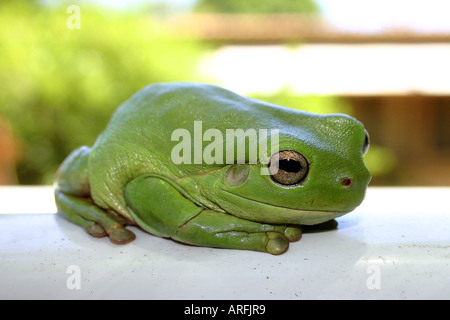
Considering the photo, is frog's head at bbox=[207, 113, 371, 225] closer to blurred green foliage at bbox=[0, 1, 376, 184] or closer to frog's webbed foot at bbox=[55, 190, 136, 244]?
frog's webbed foot at bbox=[55, 190, 136, 244]

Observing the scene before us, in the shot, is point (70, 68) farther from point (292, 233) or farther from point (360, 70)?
point (292, 233)

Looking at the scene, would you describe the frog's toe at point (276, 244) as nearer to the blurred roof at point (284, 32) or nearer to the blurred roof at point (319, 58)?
the blurred roof at point (319, 58)

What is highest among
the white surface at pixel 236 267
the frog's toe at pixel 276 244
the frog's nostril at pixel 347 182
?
the frog's nostril at pixel 347 182

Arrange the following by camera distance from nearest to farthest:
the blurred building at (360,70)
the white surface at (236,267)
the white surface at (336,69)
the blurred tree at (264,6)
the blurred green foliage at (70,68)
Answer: the white surface at (236,267) < the white surface at (336,69) < the blurred building at (360,70) < the blurred green foliage at (70,68) < the blurred tree at (264,6)

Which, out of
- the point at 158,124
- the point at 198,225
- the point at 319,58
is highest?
the point at 319,58

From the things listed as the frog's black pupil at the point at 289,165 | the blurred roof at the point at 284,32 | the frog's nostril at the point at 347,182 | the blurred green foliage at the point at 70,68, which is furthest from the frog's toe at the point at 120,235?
the blurred roof at the point at 284,32

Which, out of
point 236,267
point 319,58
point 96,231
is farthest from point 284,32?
point 236,267

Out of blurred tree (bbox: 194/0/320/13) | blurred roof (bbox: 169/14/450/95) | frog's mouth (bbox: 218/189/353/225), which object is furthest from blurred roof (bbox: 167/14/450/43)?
blurred tree (bbox: 194/0/320/13)
